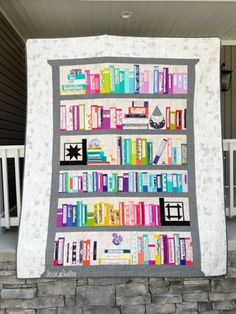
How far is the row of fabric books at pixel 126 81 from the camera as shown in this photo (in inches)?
103

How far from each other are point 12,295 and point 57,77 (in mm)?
1551

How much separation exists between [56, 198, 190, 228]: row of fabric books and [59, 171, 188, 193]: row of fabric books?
Result: 0.32 ft

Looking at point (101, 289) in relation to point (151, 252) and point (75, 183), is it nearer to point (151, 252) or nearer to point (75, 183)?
point (151, 252)

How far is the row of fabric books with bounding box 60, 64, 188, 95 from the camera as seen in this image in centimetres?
261

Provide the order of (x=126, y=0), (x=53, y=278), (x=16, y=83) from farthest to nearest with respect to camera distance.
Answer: (x=16, y=83) → (x=126, y=0) → (x=53, y=278)

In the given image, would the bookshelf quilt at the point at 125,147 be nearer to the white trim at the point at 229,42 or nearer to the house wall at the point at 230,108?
the white trim at the point at 229,42

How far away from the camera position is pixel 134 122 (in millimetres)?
2609

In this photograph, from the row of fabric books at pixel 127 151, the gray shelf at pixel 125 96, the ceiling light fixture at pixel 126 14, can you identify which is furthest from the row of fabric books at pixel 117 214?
the ceiling light fixture at pixel 126 14

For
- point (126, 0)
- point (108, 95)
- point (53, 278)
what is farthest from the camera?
point (126, 0)

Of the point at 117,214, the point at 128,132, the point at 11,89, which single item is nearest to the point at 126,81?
the point at 128,132

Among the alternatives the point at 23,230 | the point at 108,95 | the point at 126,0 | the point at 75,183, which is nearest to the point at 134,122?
the point at 108,95

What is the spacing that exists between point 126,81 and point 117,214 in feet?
3.13

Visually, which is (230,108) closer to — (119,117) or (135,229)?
(119,117)

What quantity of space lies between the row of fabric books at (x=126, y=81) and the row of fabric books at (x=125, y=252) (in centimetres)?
104
